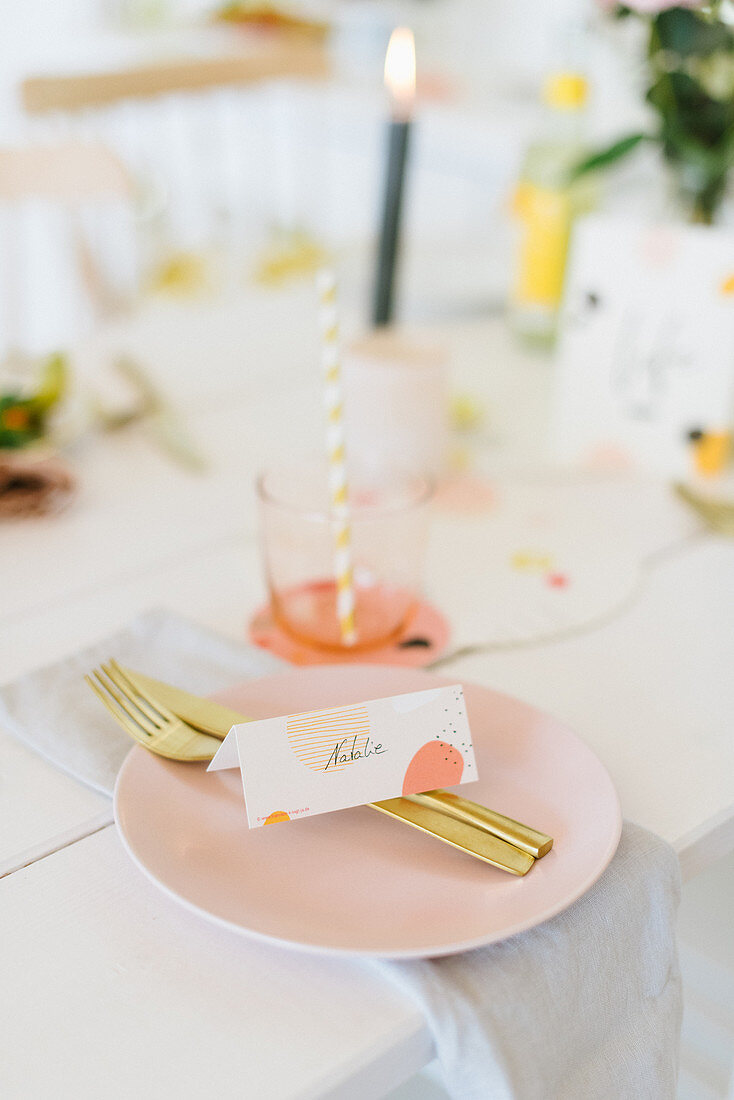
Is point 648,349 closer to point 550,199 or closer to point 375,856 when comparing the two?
point 550,199

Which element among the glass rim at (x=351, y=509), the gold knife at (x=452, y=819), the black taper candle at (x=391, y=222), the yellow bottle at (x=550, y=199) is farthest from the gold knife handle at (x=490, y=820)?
the yellow bottle at (x=550, y=199)

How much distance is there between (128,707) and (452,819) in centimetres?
18

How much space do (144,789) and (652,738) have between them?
0.29 meters

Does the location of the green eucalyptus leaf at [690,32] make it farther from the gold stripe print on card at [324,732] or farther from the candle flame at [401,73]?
the gold stripe print on card at [324,732]

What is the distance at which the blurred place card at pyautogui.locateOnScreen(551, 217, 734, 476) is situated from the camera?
87 centimetres

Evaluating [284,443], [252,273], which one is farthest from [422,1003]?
[252,273]

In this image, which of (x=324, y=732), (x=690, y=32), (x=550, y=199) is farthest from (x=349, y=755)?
(x=550, y=199)

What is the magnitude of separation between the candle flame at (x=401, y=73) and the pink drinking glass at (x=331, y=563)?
0.31 meters

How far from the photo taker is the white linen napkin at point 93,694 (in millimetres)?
542

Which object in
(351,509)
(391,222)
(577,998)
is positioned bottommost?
(577,998)

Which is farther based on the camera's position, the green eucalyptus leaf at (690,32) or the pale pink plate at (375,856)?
the green eucalyptus leaf at (690,32)

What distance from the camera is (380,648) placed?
660 mm

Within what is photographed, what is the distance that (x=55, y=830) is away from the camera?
502 millimetres

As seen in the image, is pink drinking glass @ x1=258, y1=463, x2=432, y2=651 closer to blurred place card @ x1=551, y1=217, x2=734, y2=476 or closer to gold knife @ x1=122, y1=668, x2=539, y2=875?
gold knife @ x1=122, y1=668, x2=539, y2=875
